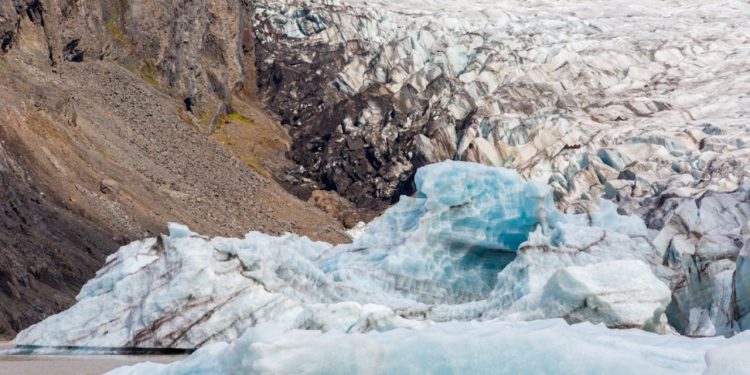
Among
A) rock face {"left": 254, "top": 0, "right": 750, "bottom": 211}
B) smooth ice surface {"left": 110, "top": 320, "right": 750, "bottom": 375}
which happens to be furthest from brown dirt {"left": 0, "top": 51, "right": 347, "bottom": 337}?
smooth ice surface {"left": 110, "top": 320, "right": 750, "bottom": 375}

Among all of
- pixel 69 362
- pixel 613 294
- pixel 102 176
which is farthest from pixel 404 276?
pixel 102 176

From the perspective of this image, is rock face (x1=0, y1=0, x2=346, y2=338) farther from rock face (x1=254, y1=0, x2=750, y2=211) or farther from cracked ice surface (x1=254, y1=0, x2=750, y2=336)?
cracked ice surface (x1=254, y1=0, x2=750, y2=336)

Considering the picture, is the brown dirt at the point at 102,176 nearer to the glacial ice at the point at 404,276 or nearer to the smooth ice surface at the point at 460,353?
the glacial ice at the point at 404,276

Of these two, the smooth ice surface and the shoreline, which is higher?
the smooth ice surface

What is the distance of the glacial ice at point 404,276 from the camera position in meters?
12.8

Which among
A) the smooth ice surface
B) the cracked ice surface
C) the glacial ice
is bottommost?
the cracked ice surface

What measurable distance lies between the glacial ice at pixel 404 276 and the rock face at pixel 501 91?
64.7 feet

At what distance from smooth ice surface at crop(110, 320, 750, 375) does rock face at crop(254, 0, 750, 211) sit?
101 ft

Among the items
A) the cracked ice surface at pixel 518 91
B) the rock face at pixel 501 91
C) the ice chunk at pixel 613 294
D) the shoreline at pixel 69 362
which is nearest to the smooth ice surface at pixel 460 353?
the shoreline at pixel 69 362

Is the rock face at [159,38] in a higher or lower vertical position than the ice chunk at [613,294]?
higher

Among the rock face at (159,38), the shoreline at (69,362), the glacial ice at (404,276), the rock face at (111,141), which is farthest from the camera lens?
the rock face at (159,38)

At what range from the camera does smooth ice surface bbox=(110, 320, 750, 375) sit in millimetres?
5957

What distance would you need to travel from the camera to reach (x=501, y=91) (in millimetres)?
47312

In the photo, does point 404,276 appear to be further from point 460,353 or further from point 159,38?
point 159,38
